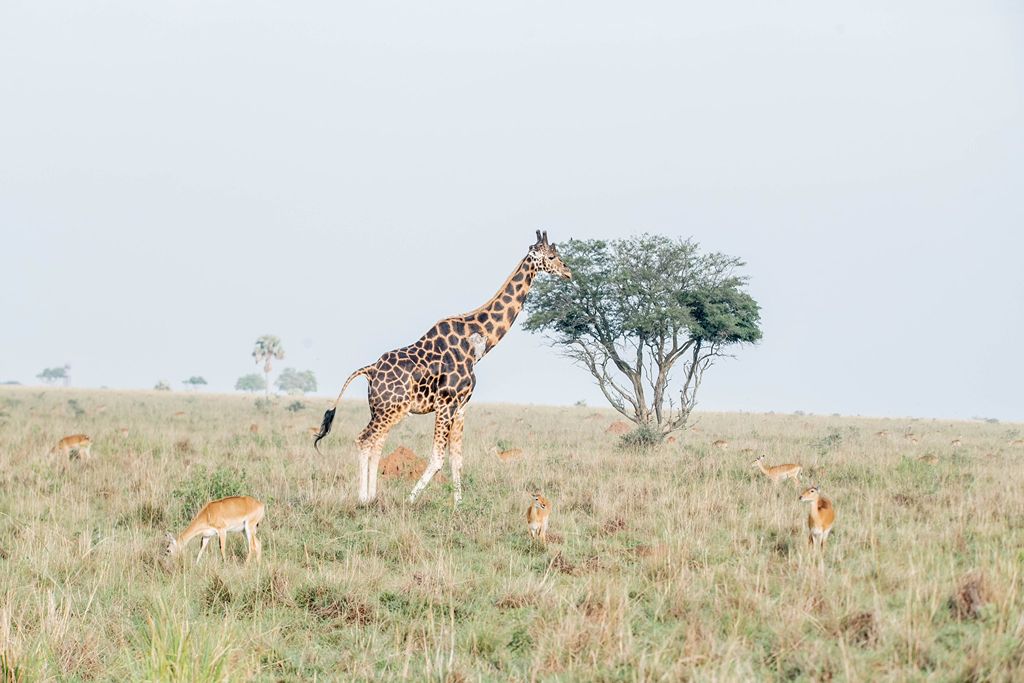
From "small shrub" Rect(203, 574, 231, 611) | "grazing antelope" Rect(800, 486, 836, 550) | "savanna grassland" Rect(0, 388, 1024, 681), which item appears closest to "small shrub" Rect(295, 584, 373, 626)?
"savanna grassland" Rect(0, 388, 1024, 681)

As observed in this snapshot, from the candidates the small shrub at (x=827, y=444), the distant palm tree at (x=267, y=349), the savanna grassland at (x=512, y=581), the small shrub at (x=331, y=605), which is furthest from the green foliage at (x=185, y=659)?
the distant palm tree at (x=267, y=349)

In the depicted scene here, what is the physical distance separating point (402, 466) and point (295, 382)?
117 meters

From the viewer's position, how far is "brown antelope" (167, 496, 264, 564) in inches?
333

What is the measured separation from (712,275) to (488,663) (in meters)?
20.7

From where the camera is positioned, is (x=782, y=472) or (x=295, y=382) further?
(x=295, y=382)

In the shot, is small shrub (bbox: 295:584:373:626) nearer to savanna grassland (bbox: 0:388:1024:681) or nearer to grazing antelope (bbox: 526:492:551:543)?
savanna grassland (bbox: 0:388:1024:681)

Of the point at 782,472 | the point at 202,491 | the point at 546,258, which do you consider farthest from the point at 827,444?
the point at 202,491

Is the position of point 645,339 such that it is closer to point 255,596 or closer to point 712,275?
point 712,275

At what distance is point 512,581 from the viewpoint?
25.7 feet

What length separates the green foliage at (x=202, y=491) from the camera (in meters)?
11.3

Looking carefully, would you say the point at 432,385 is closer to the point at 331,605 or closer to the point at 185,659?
the point at 331,605

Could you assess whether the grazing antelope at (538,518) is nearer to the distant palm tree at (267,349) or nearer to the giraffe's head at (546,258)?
the giraffe's head at (546,258)

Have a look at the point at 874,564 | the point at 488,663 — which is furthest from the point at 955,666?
the point at 488,663

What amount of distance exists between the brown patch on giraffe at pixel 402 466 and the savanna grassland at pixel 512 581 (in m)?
0.70
